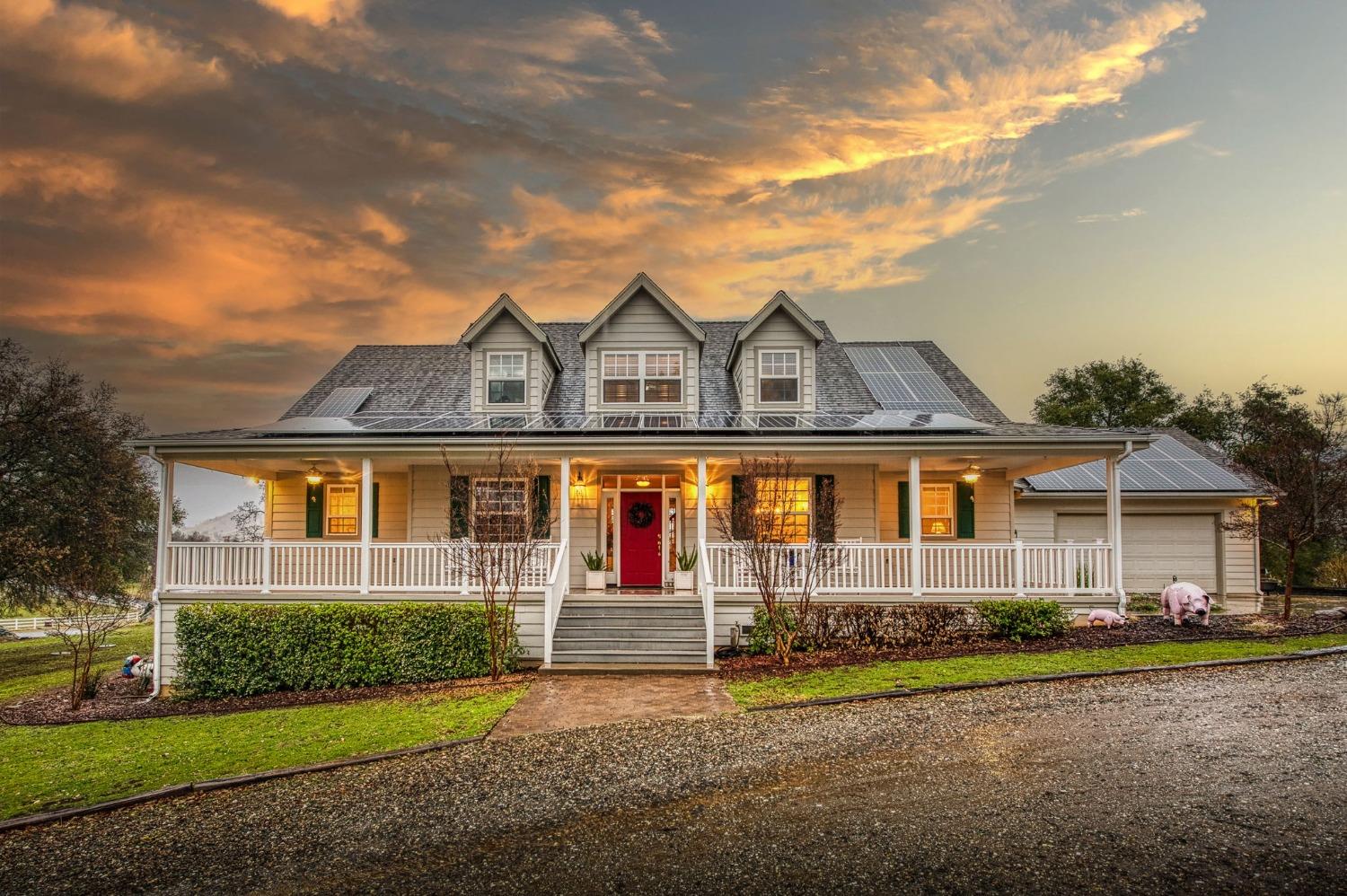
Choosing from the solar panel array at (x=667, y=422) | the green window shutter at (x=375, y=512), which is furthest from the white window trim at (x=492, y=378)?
the green window shutter at (x=375, y=512)

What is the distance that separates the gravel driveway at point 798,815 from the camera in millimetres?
4441

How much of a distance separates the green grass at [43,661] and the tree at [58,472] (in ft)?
5.81

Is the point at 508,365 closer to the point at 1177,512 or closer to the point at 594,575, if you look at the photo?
the point at 594,575

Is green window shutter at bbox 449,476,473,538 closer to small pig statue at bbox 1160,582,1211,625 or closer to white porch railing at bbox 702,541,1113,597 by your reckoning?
white porch railing at bbox 702,541,1113,597

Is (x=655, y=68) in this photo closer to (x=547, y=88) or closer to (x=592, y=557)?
(x=547, y=88)

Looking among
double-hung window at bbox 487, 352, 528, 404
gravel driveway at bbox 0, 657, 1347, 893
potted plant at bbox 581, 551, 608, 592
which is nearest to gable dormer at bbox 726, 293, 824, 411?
potted plant at bbox 581, 551, 608, 592

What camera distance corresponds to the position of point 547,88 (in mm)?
15258

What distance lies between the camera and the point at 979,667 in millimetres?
10148

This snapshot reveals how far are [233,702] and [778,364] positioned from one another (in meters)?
12.1

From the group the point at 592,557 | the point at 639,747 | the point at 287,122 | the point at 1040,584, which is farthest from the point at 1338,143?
the point at 287,122

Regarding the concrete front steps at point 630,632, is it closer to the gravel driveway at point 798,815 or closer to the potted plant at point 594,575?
the potted plant at point 594,575

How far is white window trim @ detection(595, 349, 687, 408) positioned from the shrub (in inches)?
300

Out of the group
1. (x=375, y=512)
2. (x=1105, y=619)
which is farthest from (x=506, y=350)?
(x=1105, y=619)

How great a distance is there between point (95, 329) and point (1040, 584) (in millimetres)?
28425
